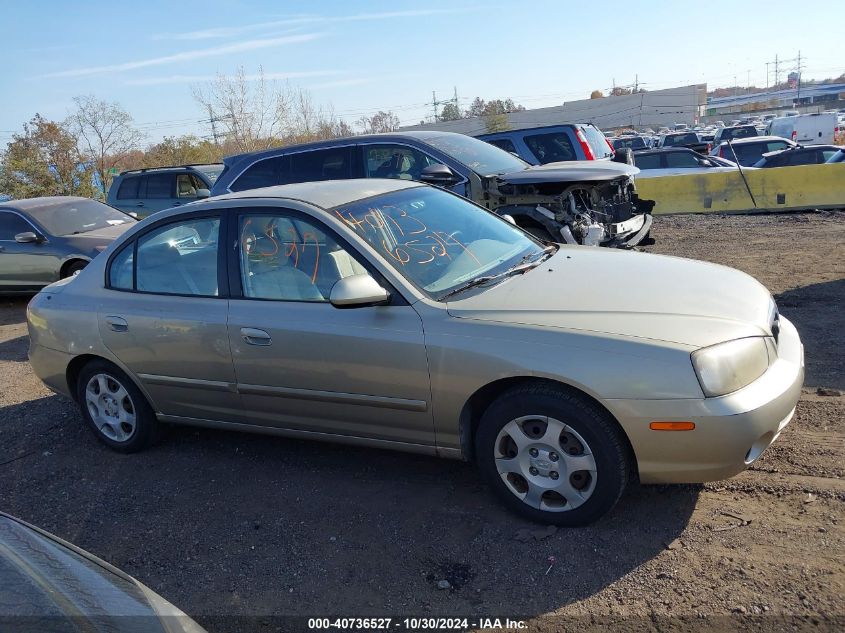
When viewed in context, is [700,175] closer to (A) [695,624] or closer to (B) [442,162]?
(B) [442,162]

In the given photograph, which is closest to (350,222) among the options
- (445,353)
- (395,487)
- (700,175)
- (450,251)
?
(450,251)

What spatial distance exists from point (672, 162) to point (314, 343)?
13.8 meters

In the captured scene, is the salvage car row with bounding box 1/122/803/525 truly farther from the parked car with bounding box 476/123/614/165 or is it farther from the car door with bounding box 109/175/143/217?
the car door with bounding box 109/175/143/217

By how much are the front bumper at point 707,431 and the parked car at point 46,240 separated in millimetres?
8707

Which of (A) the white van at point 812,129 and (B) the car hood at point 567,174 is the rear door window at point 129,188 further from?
(A) the white van at point 812,129

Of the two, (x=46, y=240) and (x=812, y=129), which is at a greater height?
(x=46, y=240)

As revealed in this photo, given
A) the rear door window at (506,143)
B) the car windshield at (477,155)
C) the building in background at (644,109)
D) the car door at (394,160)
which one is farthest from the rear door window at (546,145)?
the building in background at (644,109)

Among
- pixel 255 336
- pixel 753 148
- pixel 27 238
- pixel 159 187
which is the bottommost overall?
pixel 753 148

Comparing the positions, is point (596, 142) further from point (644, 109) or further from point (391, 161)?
point (644, 109)

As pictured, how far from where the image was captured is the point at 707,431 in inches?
120

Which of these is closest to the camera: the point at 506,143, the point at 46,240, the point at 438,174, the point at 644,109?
the point at 438,174

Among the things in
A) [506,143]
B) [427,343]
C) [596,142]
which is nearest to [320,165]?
[506,143]

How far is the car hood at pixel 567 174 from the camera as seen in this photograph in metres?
7.30

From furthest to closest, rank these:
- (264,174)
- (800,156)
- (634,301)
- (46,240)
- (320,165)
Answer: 1. (800,156)
2. (46,240)
3. (264,174)
4. (320,165)
5. (634,301)
